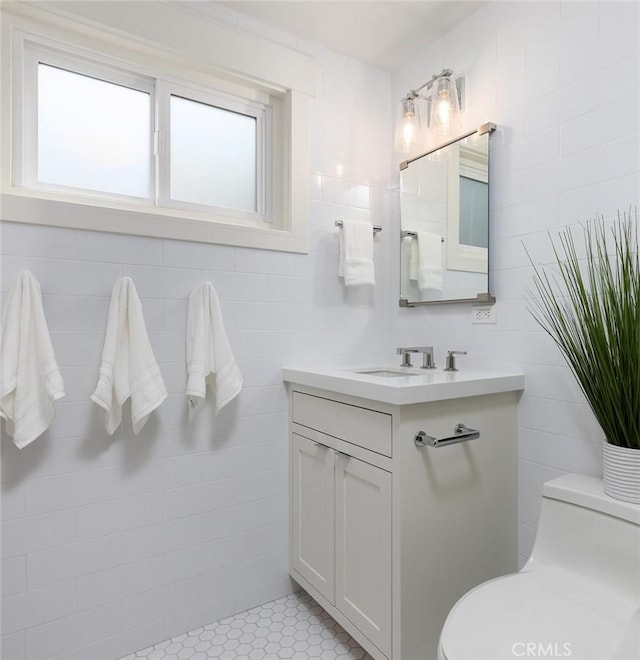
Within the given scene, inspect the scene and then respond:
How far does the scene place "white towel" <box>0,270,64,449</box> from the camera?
1270 millimetres

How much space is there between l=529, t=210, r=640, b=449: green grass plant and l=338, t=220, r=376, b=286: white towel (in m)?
0.76

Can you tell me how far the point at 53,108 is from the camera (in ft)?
5.01

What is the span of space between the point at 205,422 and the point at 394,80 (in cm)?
184

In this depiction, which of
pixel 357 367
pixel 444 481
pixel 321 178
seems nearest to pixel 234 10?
pixel 321 178

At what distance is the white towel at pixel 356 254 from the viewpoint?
1920mm

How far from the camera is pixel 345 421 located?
1.47 metres

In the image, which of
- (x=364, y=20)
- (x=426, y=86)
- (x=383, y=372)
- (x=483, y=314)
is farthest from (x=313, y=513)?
(x=364, y=20)

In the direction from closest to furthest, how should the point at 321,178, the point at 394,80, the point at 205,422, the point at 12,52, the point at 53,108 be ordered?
the point at 12,52, the point at 53,108, the point at 205,422, the point at 321,178, the point at 394,80

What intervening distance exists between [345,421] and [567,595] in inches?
28.9

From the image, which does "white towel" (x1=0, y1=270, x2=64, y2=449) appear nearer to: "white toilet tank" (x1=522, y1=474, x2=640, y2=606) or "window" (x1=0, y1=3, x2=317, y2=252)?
"window" (x1=0, y1=3, x2=317, y2=252)

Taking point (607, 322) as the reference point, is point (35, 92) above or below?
above

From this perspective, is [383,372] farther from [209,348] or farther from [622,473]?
[622,473]

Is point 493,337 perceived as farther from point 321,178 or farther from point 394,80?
point 394,80

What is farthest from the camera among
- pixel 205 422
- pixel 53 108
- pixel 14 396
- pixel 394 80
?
pixel 394 80
